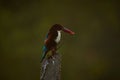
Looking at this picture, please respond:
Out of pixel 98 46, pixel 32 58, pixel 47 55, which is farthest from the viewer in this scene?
pixel 98 46

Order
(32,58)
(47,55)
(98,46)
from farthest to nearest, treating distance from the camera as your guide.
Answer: (98,46) → (32,58) → (47,55)

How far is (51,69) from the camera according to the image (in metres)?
2.57

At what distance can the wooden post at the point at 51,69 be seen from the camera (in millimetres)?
2519

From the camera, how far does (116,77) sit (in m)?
7.83

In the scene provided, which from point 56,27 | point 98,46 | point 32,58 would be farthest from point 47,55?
point 98,46

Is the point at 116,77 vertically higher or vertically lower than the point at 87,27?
lower

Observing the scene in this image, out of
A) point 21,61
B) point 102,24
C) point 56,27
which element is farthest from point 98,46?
point 56,27

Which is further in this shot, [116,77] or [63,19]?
[116,77]

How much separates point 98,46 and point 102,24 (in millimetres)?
448

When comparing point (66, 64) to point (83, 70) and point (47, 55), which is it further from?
point (47, 55)

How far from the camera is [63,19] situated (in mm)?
7320

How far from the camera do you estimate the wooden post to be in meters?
2.52

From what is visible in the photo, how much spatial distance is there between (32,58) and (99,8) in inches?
68.8

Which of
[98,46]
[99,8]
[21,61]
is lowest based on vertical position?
[21,61]
